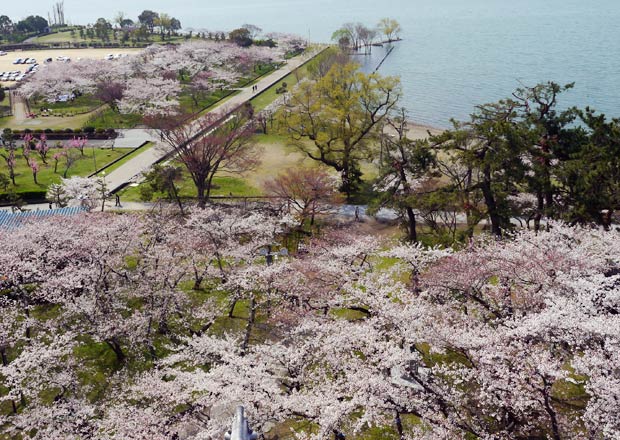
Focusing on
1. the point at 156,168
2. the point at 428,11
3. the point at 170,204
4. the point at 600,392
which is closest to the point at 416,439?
the point at 600,392

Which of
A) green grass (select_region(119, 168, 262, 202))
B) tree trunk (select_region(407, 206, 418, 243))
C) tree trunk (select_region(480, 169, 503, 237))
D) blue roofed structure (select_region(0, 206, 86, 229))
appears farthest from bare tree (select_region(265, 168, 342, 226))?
blue roofed structure (select_region(0, 206, 86, 229))

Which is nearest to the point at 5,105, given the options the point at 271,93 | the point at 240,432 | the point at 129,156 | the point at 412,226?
the point at 129,156

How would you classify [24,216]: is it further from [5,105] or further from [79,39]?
[79,39]

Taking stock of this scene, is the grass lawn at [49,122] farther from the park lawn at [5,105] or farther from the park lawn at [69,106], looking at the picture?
the park lawn at [5,105]

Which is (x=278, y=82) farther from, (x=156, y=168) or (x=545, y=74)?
(x=156, y=168)

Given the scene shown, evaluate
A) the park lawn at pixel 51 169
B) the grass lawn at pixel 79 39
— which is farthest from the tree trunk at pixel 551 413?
the grass lawn at pixel 79 39

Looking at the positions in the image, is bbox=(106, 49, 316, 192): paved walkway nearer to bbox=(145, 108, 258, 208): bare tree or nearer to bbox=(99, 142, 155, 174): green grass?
bbox=(99, 142, 155, 174): green grass
